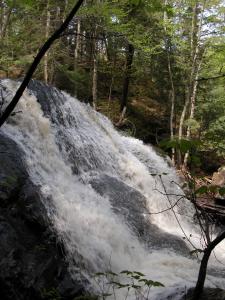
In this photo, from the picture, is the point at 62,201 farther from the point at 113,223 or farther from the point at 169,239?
the point at 169,239

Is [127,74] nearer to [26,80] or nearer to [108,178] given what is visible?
[108,178]

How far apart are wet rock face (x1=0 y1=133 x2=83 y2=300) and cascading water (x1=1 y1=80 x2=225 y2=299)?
0.32 m

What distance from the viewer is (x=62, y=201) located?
6.75 m

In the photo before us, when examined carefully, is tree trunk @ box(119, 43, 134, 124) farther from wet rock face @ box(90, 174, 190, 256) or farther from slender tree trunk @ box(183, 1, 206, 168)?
wet rock face @ box(90, 174, 190, 256)

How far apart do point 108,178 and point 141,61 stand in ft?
34.6

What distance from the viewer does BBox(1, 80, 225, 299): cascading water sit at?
20.4ft

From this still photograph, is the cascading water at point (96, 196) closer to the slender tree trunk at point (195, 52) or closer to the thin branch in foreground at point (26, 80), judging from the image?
the thin branch in foreground at point (26, 80)

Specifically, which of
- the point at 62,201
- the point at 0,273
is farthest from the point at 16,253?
the point at 62,201

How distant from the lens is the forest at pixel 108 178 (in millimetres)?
4277

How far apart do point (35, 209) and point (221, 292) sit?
2797 mm

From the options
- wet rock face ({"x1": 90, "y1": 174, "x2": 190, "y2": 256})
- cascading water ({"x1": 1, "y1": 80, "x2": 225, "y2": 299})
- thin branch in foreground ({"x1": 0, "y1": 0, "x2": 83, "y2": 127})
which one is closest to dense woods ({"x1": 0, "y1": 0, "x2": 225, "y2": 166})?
cascading water ({"x1": 1, "y1": 80, "x2": 225, "y2": 299})

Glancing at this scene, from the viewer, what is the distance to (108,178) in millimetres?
9297

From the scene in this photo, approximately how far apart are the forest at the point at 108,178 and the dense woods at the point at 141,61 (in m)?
0.09

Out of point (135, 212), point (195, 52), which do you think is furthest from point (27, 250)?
point (195, 52)
